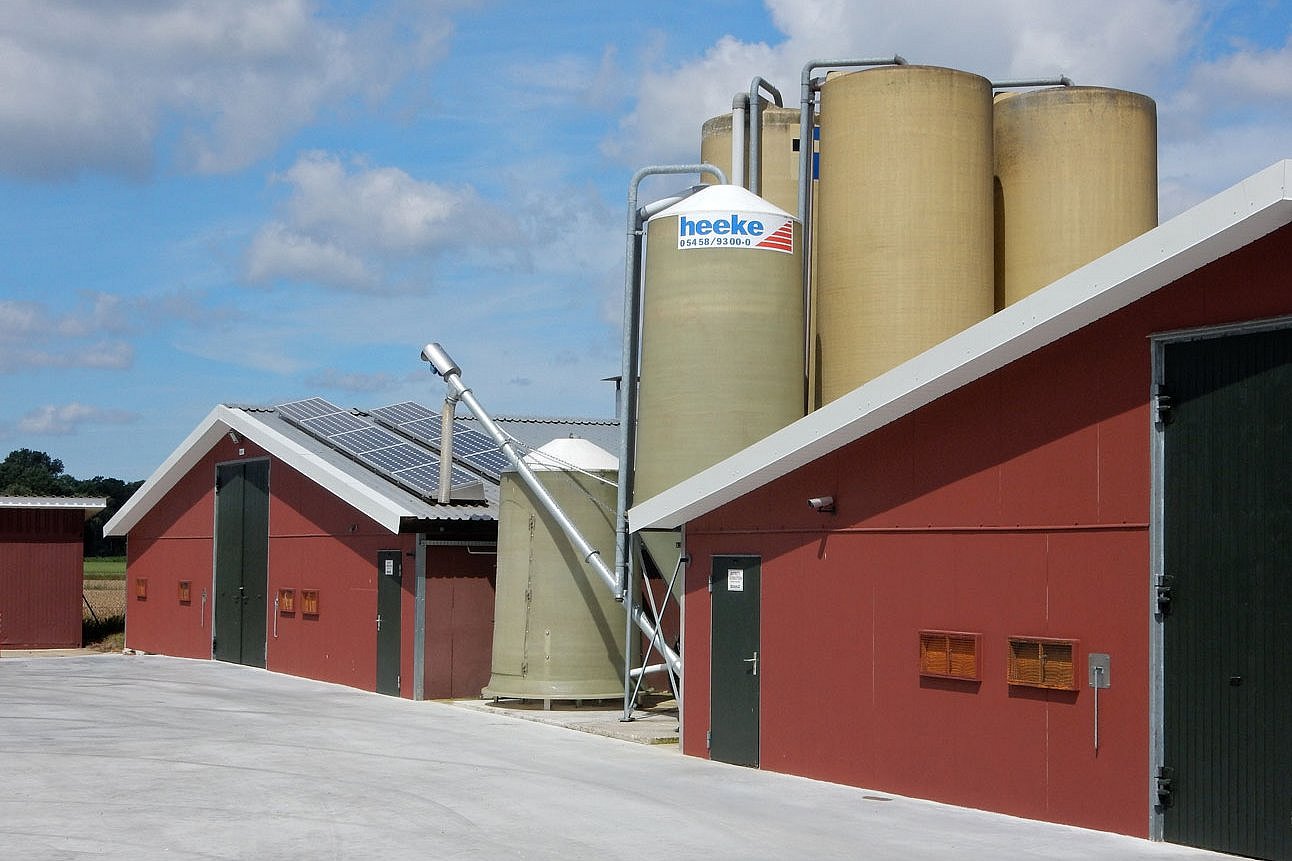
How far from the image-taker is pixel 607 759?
18.1m

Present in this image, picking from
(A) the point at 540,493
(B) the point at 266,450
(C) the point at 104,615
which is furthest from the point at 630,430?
(C) the point at 104,615

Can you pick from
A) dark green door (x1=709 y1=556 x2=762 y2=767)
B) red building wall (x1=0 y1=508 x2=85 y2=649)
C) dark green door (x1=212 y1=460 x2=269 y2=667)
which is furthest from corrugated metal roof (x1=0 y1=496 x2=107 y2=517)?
dark green door (x1=709 y1=556 x2=762 y2=767)

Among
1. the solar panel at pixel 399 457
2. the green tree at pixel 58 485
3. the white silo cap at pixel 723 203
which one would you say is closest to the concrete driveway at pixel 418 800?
the solar panel at pixel 399 457

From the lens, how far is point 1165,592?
1286cm

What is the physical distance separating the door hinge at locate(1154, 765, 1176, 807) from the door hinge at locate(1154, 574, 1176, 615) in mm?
1281

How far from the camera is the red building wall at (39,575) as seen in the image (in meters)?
35.8

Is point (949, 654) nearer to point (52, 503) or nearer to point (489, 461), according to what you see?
point (489, 461)

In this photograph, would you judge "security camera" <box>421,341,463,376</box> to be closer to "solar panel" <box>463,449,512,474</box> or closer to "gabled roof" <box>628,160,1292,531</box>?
"solar panel" <box>463,449,512,474</box>

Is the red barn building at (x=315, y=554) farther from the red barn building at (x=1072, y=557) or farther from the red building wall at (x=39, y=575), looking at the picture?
the red barn building at (x=1072, y=557)

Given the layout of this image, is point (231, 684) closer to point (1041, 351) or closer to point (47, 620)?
point (47, 620)

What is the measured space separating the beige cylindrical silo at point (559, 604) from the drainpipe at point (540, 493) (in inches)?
10.5

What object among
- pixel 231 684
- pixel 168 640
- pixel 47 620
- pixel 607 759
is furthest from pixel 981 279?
pixel 47 620

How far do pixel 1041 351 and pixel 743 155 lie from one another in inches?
388

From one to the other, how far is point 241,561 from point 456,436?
5.53 m
